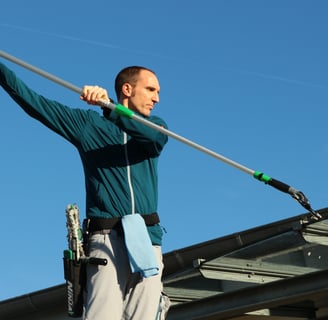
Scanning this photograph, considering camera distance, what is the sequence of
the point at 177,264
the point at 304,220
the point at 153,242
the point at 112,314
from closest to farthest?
the point at 112,314, the point at 153,242, the point at 304,220, the point at 177,264

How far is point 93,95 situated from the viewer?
436 cm

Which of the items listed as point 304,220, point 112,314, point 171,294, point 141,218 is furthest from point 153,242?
point 171,294

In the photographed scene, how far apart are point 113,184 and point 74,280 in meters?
0.58

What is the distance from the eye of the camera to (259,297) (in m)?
9.02

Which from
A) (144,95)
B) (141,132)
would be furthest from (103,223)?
(144,95)

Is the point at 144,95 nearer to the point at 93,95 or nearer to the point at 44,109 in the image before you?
Answer: the point at 93,95

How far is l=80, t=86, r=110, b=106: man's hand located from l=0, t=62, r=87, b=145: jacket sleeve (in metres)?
0.24

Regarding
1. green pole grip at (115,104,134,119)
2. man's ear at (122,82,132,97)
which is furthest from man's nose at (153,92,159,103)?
green pole grip at (115,104,134,119)

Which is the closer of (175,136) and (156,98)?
(175,136)

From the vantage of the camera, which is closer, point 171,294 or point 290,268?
point 290,268

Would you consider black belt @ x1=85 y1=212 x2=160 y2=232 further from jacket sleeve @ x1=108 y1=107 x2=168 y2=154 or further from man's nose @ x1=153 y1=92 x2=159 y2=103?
man's nose @ x1=153 y1=92 x2=159 y2=103

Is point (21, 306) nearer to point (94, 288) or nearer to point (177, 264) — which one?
point (177, 264)

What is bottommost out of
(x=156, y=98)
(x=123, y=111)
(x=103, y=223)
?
(x=103, y=223)

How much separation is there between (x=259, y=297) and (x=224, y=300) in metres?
0.46
